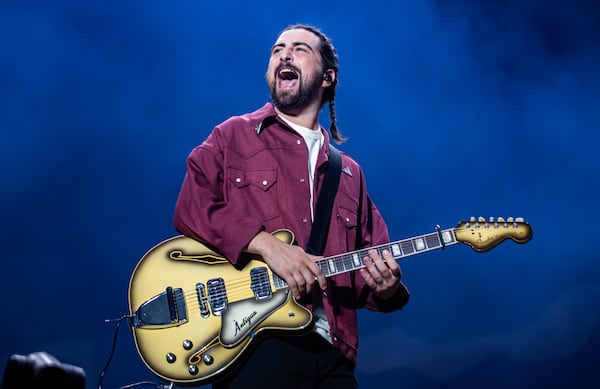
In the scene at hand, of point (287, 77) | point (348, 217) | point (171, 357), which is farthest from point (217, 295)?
point (287, 77)

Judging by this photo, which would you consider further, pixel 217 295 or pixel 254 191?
pixel 254 191

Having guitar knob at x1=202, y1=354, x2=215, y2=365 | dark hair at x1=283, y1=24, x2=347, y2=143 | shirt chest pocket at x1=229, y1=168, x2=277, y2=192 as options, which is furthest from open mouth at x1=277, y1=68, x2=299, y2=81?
guitar knob at x1=202, y1=354, x2=215, y2=365

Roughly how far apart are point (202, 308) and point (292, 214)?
549mm

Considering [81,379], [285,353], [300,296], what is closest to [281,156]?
[300,296]

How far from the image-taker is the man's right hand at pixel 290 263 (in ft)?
6.98

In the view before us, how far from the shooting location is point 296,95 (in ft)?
9.21

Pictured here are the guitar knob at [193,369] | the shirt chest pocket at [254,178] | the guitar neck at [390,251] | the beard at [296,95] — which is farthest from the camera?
the beard at [296,95]

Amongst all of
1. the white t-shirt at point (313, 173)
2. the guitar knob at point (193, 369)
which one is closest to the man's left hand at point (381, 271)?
the white t-shirt at point (313, 173)

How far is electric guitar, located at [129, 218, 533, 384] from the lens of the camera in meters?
2.09

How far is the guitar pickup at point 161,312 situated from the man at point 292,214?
267 millimetres

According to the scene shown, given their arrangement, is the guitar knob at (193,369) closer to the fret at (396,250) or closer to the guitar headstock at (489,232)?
the fret at (396,250)

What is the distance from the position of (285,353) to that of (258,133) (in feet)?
3.35

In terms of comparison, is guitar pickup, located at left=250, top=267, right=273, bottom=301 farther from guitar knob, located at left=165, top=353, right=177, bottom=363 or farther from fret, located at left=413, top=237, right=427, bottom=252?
fret, located at left=413, top=237, right=427, bottom=252

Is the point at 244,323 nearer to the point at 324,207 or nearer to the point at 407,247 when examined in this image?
the point at 324,207
